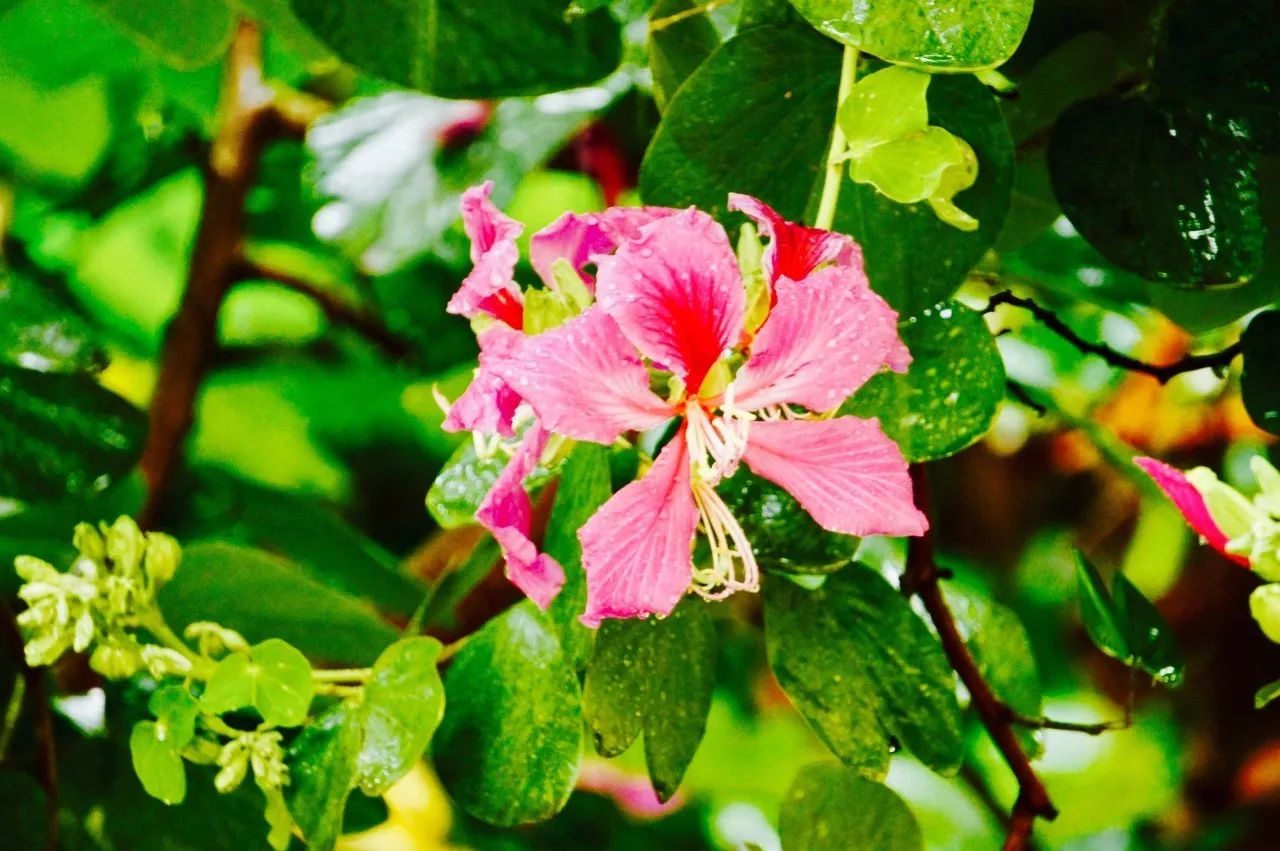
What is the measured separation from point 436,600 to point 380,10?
0.71 ft

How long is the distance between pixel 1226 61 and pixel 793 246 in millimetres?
198

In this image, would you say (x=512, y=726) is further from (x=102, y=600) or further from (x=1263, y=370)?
(x=1263, y=370)

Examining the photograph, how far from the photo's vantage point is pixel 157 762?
389 mm

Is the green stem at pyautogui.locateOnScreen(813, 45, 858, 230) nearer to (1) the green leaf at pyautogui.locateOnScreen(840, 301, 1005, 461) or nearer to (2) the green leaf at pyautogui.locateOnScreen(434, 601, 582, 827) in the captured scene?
(1) the green leaf at pyautogui.locateOnScreen(840, 301, 1005, 461)

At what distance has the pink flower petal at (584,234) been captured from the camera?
33 centimetres

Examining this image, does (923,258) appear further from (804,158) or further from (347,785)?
(347,785)

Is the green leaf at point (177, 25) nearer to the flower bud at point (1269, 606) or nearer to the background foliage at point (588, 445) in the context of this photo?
the background foliage at point (588, 445)

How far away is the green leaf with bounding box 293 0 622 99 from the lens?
16.0 inches

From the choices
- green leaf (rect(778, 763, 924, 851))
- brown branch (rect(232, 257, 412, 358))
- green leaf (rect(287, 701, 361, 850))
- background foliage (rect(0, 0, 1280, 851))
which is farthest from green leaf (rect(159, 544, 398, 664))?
brown branch (rect(232, 257, 412, 358))

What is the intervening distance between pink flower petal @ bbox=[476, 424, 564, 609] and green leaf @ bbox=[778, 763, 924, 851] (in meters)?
0.14

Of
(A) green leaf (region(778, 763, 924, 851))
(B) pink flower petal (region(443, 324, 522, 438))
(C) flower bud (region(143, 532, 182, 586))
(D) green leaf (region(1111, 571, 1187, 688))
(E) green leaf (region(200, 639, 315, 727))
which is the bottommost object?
(A) green leaf (region(778, 763, 924, 851))

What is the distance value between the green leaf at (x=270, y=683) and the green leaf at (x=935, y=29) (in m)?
0.26

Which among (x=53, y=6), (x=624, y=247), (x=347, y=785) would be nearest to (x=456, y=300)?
(x=624, y=247)

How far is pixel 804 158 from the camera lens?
39cm
